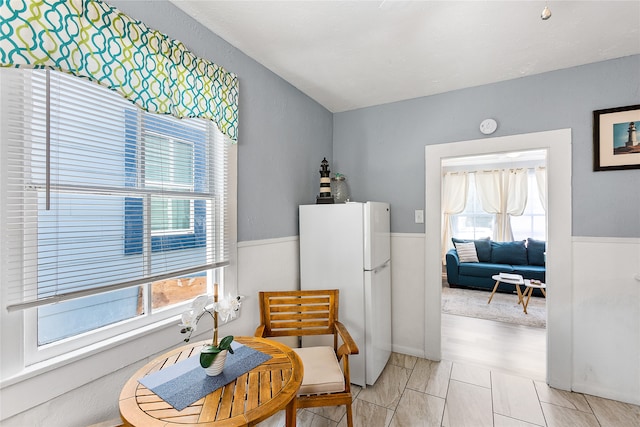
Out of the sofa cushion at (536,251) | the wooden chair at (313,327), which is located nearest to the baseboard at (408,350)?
the wooden chair at (313,327)

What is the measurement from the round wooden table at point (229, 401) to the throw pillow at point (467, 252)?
185 inches

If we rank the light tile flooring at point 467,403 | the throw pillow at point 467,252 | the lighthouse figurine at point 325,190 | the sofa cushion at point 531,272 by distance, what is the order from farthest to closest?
the throw pillow at point 467,252 → the sofa cushion at point 531,272 → the lighthouse figurine at point 325,190 → the light tile flooring at point 467,403

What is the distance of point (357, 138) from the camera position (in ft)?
9.82

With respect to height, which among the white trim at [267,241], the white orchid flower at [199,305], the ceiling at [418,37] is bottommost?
the white orchid flower at [199,305]

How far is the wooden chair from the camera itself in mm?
1633

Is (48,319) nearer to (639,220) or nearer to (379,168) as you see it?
(379,168)

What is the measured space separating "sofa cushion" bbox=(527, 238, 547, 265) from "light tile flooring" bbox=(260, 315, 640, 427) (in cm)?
292

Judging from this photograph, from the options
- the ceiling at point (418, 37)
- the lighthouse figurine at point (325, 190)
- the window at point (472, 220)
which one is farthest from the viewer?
the window at point (472, 220)

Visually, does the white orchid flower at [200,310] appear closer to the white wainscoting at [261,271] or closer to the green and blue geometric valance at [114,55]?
the white wainscoting at [261,271]

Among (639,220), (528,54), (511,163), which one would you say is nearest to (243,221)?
(528,54)

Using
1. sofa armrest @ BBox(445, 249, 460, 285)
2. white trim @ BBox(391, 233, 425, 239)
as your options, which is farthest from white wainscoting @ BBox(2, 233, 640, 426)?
sofa armrest @ BBox(445, 249, 460, 285)

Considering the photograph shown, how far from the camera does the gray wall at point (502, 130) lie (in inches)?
80.3

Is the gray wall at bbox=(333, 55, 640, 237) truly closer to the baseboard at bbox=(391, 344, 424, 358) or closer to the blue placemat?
the baseboard at bbox=(391, 344, 424, 358)

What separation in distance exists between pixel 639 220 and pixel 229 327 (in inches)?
114
